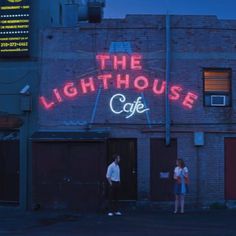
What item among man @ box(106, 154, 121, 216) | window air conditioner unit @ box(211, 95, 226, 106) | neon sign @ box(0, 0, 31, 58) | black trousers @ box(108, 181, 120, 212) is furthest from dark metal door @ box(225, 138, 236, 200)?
neon sign @ box(0, 0, 31, 58)

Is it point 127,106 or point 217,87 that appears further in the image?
point 217,87

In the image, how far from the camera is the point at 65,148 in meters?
20.9

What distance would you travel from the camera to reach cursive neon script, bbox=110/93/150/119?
71.6 feet

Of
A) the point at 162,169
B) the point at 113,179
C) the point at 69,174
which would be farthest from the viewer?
the point at 162,169

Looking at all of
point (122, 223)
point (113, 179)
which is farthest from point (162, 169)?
point (122, 223)

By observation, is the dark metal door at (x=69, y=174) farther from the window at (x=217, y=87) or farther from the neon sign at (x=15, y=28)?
the window at (x=217, y=87)

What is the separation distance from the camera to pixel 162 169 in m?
21.8

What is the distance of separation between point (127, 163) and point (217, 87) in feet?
14.2

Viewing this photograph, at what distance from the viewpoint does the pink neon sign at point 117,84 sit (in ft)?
71.8

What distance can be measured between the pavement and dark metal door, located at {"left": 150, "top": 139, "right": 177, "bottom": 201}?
1.06 meters

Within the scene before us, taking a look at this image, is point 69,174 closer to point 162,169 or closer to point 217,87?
point 162,169

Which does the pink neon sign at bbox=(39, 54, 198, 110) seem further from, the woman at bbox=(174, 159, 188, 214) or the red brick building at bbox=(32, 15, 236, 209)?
the woman at bbox=(174, 159, 188, 214)

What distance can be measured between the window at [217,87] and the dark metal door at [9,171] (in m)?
7.21

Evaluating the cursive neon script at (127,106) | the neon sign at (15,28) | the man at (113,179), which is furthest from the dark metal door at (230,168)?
the neon sign at (15,28)
